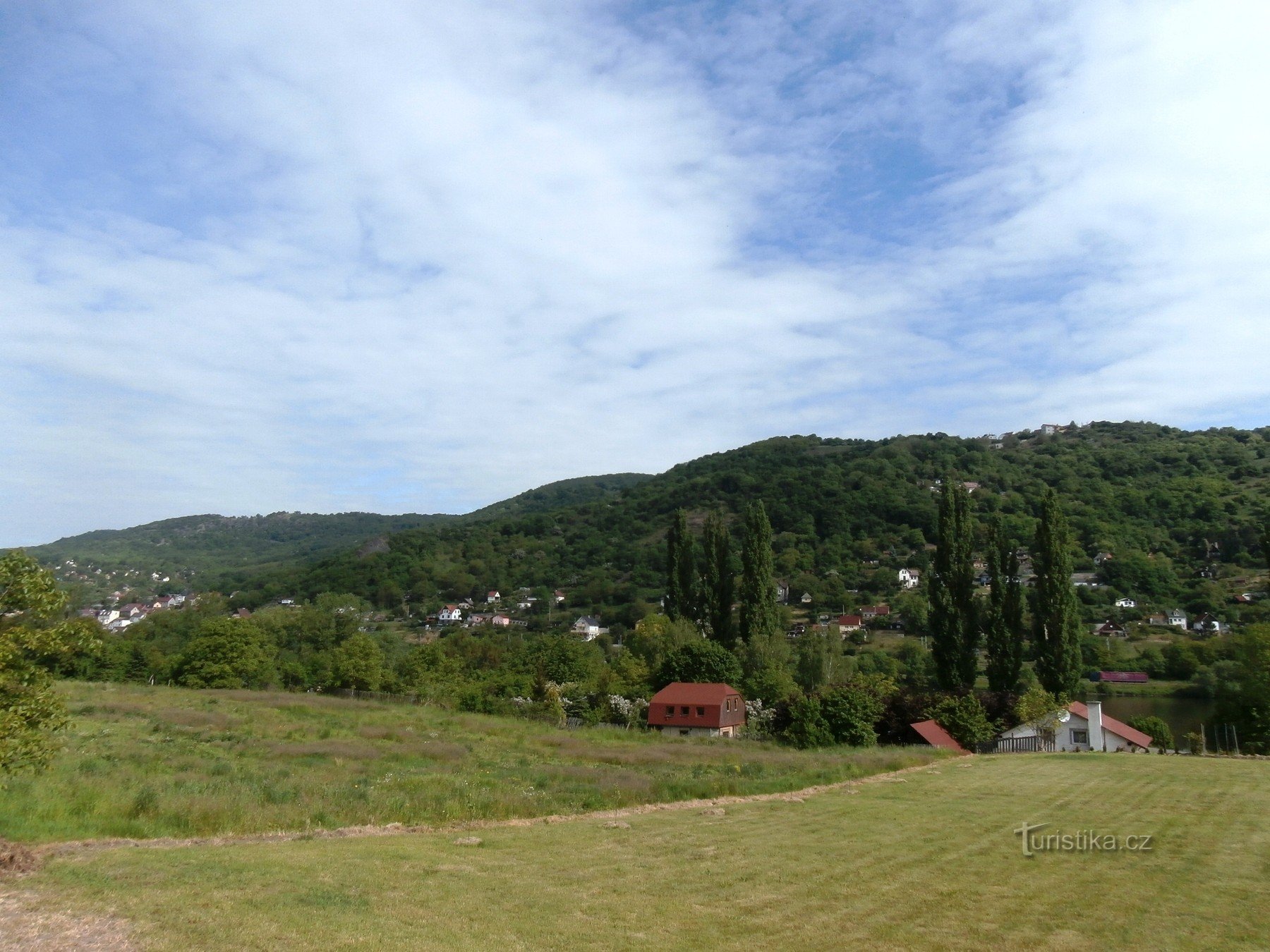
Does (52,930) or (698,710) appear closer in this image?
(52,930)

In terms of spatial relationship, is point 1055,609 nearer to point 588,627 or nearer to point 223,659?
point 223,659

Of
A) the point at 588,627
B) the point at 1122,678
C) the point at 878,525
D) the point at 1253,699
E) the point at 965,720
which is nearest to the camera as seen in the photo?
the point at 965,720

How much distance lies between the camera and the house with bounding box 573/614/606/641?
117m

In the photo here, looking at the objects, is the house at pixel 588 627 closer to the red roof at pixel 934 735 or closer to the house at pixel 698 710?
the house at pixel 698 710

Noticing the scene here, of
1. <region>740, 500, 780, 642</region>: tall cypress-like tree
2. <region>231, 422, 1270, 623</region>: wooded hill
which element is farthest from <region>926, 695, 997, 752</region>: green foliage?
<region>231, 422, 1270, 623</region>: wooded hill

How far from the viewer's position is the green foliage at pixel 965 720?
39.4m

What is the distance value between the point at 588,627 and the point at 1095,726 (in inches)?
3714

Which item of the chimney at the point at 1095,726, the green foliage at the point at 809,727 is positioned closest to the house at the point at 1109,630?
the chimney at the point at 1095,726

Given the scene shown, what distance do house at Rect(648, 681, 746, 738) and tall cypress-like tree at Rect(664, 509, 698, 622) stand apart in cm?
1361

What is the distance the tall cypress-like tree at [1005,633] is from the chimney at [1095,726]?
579cm

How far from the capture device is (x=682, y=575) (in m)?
68.3

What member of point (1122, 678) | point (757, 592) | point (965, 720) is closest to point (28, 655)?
point (965, 720)

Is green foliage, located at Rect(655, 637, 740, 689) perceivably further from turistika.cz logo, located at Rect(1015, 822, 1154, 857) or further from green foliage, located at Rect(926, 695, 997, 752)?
turistika.cz logo, located at Rect(1015, 822, 1154, 857)

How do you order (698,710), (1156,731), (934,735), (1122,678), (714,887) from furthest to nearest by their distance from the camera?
(1122,678) < (698,710) < (1156,731) < (934,735) < (714,887)
